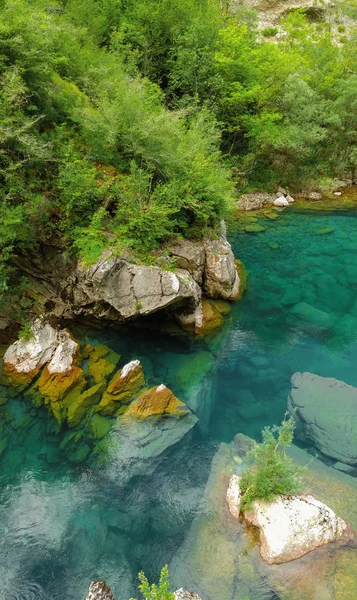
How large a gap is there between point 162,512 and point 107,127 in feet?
36.3

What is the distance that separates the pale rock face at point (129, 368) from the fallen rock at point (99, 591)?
14.9 feet

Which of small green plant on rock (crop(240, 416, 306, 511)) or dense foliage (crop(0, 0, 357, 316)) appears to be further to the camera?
dense foliage (crop(0, 0, 357, 316))

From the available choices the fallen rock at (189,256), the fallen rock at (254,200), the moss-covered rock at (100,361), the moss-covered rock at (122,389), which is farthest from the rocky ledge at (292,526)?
the fallen rock at (254,200)

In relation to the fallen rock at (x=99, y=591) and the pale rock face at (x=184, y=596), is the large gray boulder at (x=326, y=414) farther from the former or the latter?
the fallen rock at (x=99, y=591)

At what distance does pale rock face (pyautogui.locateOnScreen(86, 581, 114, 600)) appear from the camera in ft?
18.4

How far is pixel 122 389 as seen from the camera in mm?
9352

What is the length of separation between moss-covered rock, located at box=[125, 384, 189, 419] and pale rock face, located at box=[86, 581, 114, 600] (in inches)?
138

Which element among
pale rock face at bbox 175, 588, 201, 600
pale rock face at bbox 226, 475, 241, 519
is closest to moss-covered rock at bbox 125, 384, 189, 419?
pale rock face at bbox 226, 475, 241, 519

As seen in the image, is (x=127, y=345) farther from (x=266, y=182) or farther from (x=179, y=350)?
(x=266, y=182)

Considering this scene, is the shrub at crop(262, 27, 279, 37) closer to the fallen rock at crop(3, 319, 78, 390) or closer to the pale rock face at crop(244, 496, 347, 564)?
the fallen rock at crop(3, 319, 78, 390)

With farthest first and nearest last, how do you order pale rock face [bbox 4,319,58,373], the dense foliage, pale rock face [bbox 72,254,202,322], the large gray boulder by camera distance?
Answer: 1. pale rock face [bbox 72,254,202,322]
2. the dense foliage
3. pale rock face [bbox 4,319,58,373]
4. the large gray boulder

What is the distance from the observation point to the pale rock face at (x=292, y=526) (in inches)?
250

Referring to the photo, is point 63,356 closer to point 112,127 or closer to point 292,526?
point 292,526

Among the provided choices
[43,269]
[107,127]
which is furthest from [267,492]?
[107,127]
